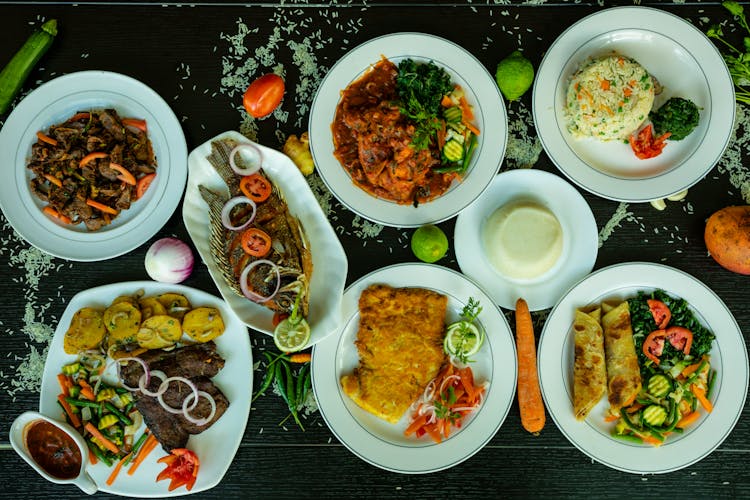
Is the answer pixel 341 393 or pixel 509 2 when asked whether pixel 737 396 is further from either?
pixel 509 2

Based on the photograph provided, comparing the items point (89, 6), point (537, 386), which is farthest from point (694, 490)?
point (89, 6)

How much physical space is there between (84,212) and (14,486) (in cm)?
194

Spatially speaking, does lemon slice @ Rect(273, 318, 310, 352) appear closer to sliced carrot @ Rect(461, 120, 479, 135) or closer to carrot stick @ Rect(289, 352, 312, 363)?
carrot stick @ Rect(289, 352, 312, 363)

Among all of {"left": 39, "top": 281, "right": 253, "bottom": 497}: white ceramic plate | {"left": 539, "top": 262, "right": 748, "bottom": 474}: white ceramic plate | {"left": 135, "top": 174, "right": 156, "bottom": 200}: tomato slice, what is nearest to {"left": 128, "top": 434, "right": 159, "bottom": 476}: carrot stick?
{"left": 39, "top": 281, "right": 253, "bottom": 497}: white ceramic plate

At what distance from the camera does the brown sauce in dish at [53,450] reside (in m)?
3.62

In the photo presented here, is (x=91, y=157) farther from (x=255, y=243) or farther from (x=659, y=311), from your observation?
(x=659, y=311)

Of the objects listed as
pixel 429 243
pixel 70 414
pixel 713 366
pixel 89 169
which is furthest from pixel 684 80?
pixel 70 414

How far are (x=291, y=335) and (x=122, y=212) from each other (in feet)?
4.57

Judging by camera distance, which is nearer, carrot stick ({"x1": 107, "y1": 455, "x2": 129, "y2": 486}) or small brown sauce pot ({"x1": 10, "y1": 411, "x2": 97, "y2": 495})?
small brown sauce pot ({"x1": 10, "y1": 411, "x2": 97, "y2": 495})

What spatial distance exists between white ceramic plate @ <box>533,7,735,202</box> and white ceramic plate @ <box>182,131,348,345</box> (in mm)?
1530

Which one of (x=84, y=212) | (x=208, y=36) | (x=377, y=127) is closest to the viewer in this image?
(x=377, y=127)

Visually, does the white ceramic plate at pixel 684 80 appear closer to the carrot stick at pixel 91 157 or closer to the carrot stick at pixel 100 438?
the carrot stick at pixel 91 157

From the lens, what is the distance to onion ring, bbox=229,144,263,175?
3643 millimetres

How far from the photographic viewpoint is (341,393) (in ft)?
12.2
